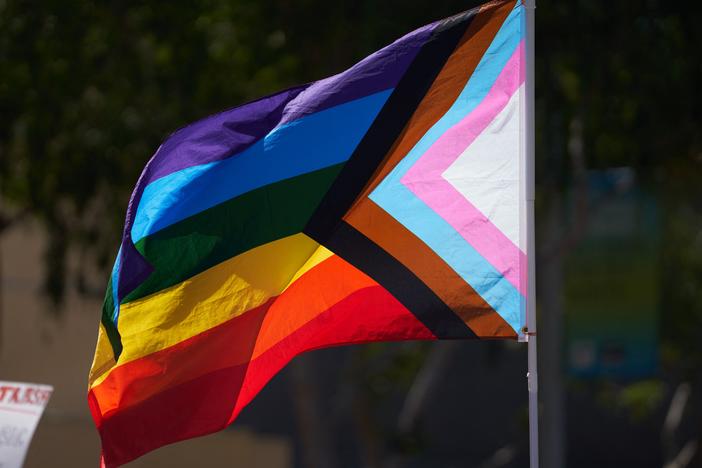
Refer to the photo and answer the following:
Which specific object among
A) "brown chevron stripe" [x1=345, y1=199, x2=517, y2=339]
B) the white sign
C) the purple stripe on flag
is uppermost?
the purple stripe on flag

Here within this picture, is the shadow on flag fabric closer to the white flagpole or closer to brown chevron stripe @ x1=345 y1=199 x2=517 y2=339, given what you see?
brown chevron stripe @ x1=345 y1=199 x2=517 y2=339

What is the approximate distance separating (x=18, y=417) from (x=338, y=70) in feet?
15.3

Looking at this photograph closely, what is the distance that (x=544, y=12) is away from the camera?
9.26 meters

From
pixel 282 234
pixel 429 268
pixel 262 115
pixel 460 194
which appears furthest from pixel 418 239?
pixel 262 115

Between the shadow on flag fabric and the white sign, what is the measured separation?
118 cm

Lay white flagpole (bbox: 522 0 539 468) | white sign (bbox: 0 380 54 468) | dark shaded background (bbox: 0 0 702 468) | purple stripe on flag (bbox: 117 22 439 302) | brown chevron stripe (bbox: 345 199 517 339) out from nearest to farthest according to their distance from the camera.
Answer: white flagpole (bbox: 522 0 539 468) < brown chevron stripe (bbox: 345 199 517 339) < purple stripe on flag (bbox: 117 22 439 302) < white sign (bbox: 0 380 54 468) < dark shaded background (bbox: 0 0 702 468)

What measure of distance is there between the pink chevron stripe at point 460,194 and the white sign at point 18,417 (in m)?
2.50

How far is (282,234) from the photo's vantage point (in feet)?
16.5

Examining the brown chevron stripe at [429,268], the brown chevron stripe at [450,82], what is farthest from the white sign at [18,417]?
the brown chevron stripe at [450,82]

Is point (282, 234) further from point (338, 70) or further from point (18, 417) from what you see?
point (338, 70)

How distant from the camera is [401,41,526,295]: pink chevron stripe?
4.71 m

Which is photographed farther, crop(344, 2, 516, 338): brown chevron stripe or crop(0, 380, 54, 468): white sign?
crop(0, 380, 54, 468): white sign

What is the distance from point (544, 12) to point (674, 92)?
1260mm

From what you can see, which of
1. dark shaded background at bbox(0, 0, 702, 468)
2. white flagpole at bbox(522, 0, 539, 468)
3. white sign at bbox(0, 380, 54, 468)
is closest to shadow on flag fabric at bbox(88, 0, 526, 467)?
white flagpole at bbox(522, 0, 539, 468)
